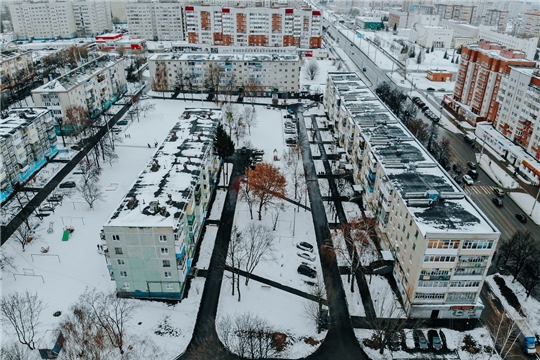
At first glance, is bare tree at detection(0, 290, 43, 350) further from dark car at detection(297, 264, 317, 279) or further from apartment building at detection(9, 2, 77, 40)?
apartment building at detection(9, 2, 77, 40)

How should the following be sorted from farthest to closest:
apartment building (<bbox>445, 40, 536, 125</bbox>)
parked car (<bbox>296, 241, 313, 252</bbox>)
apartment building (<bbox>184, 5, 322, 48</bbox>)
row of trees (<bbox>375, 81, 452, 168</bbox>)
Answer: apartment building (<bbox>184, 5, 322, 48</bbox>) < apartment building (<bbox>445, 40, 536, 125</bbox>) < row of trees (<bbox>375, 81, 452, 168</bbox>) < parked car (<bbox>296, 241, 313, 252</bbox>)

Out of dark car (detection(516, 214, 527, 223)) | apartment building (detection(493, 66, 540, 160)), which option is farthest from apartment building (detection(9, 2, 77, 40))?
dark car (detection(516, 214, 527, 223))

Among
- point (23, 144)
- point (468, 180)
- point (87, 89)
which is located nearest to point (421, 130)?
point (468, 180)

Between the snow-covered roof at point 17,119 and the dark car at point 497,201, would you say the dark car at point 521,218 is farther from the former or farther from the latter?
the snow-covered roof at point 17,119

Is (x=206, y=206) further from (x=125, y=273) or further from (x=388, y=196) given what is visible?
(x=388, y=196)

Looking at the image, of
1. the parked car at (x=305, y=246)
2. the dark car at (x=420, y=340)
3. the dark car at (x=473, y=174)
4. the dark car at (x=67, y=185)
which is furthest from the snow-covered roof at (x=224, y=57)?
the dark car at (x=420, y=340)

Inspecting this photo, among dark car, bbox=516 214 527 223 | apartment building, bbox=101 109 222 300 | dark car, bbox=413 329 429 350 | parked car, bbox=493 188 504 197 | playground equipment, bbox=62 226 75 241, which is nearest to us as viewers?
dark car, bbox=413 329 429 350

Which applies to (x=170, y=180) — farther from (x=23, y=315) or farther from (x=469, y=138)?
(x=469, y=138)
